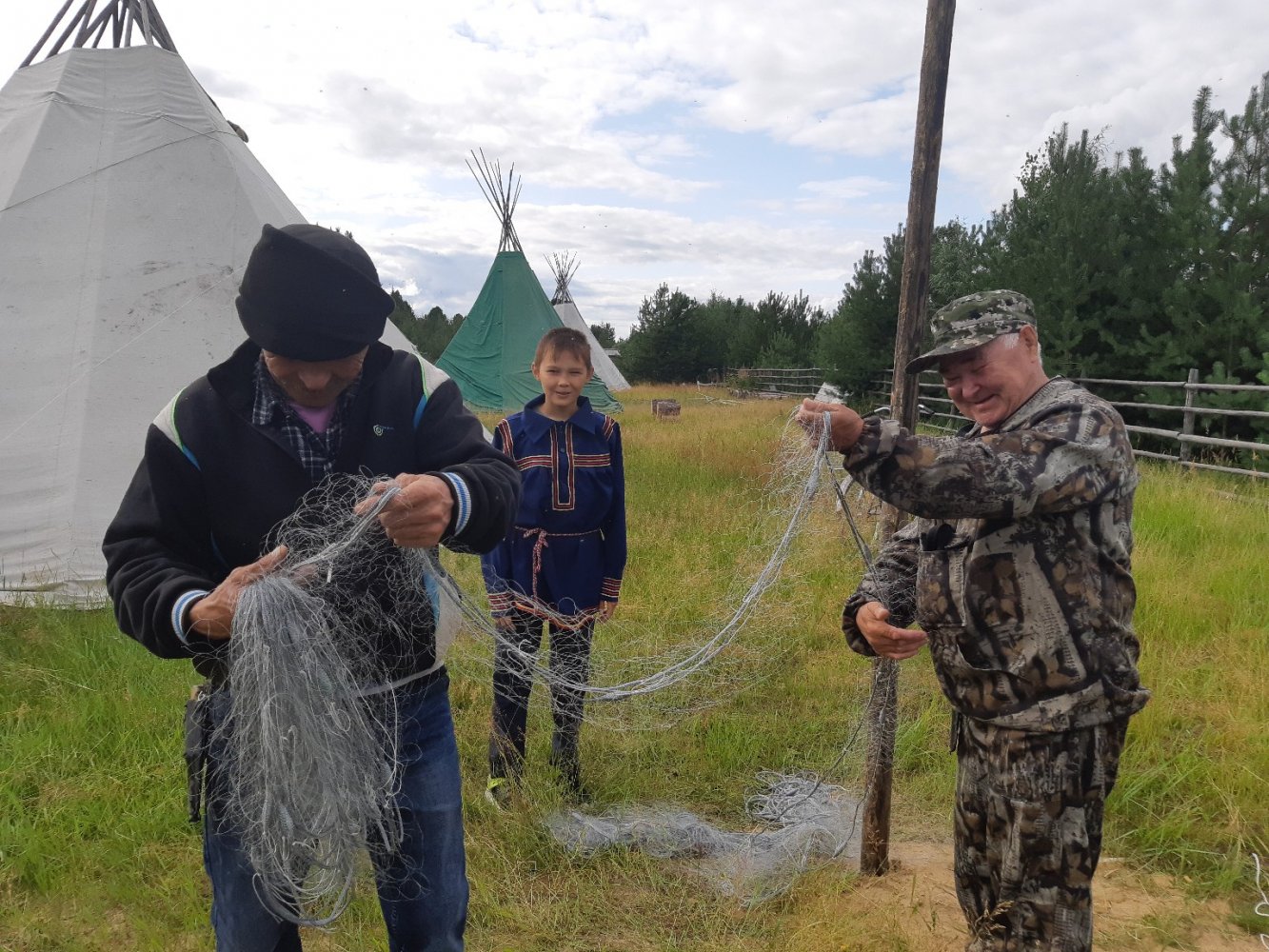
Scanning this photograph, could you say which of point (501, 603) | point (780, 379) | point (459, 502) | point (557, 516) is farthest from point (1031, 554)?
point (780, 379)

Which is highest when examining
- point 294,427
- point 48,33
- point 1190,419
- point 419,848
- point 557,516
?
point 48,33

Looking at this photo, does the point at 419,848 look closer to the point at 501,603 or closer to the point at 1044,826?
the point at 1044,826

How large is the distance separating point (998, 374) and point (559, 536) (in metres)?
1.68

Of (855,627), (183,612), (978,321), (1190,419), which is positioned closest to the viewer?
(183,612)

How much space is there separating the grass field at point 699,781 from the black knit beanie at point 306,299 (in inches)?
39.8

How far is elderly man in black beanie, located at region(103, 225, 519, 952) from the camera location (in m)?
1.40

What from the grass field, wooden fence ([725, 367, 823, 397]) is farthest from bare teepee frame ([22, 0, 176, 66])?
wooden fence ([725, 367, 823, 397])

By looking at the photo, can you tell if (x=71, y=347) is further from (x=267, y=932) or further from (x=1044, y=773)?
(x=1044, y=773)

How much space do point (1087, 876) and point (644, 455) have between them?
27.2 feet

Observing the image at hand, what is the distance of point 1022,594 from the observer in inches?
65.0

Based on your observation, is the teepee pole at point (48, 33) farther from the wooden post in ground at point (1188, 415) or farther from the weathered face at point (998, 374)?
the wooden post in ground at point (1188, 415)

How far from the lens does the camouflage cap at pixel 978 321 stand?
67.7 inches

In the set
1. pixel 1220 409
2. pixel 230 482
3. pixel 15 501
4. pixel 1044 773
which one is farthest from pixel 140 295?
pixel 1220 409

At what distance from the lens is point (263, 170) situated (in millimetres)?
6668
